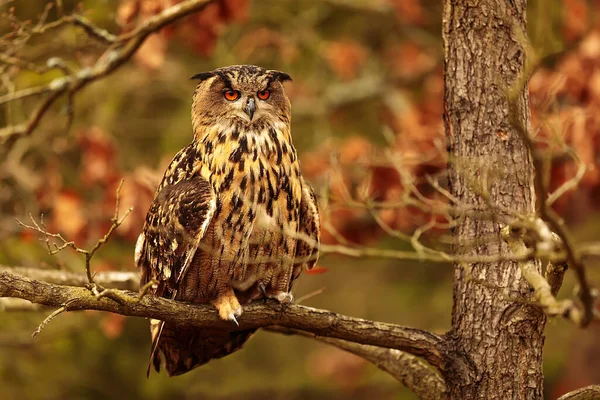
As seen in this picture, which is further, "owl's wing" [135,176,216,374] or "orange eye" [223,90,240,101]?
"orange eye" [223,90,240,101]

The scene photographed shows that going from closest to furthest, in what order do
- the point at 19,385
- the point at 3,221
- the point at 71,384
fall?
1. the point at 3,221
2. the point at 19,385
3. the point at 71,384

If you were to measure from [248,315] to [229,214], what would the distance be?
44cm

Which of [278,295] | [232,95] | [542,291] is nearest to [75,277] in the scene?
[278,295]

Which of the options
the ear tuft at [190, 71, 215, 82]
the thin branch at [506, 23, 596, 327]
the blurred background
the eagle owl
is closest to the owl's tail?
the eagle owl

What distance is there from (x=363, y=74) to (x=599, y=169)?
3.16 meters

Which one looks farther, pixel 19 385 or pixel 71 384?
pixel 71 384

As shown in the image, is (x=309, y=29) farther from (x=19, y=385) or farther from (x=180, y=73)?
(x=19, y=385)

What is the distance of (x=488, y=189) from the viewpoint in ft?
10.9

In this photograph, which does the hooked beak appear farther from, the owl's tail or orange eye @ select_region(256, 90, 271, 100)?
the owl's tail

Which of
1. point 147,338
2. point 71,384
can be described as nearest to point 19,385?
point 71,384

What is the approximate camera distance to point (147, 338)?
27.3 feet

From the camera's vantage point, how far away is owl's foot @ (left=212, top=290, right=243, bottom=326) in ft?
11.8

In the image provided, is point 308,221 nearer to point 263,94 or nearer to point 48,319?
point 263,94

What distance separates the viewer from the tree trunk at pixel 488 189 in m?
3.24
